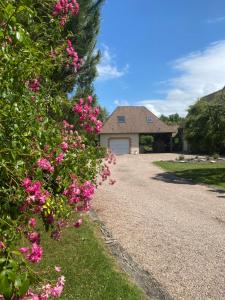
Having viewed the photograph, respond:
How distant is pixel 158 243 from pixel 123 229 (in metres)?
1.53

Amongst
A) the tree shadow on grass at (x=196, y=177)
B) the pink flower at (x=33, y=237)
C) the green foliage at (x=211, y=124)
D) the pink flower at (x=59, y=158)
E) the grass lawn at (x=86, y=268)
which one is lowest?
the grass lawn at (x=86, y=268)

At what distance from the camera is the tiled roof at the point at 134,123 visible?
149 ft

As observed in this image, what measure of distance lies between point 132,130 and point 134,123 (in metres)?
1.71

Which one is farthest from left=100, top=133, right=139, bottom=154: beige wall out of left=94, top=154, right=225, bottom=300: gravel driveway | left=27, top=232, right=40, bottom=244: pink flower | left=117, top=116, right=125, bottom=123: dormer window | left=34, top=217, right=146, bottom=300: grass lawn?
left=27, top=232, right=40, bottom=244: pink flower

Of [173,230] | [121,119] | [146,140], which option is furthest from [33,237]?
[146,140]

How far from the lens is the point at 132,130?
1789 inches

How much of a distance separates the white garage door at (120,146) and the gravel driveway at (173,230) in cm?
2574

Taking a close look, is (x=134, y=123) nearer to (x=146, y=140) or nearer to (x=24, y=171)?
(x=146, y=140)

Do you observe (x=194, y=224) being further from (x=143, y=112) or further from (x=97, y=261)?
(x=143, y=112)

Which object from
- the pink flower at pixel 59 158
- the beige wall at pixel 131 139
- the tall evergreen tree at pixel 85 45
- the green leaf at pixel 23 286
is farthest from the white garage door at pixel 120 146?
the green leaf at pixel 23 286

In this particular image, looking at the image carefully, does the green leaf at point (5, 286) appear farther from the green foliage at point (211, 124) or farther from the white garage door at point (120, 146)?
the white garage door at point (120, 146)

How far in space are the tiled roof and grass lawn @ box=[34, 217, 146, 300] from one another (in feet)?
117

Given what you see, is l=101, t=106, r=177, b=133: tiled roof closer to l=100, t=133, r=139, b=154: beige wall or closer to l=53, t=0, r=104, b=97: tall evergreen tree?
l=100, t=133, r=139, b=154: beige wall

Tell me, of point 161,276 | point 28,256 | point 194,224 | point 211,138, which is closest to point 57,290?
point 28,256
